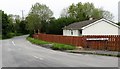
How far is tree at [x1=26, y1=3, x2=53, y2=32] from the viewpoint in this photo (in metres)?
92.2

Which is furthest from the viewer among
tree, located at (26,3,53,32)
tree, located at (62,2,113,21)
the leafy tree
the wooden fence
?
tree, located at (62,2,113,21)

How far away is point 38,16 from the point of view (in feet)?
304

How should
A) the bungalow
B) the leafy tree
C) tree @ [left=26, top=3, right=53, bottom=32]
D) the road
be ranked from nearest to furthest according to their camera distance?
the road → the bungalow → tree @ [left=26, top=3, right=53, bottom=32] → the leafy tree

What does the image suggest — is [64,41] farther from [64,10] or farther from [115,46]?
[64,10]

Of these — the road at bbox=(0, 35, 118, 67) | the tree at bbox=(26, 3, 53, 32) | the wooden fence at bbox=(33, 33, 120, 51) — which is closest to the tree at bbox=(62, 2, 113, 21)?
the tree at bbox=(26, 3, 53, 32)

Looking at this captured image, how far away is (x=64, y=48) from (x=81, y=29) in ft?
71.9

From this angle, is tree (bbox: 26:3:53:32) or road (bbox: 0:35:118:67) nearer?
road (bbox: 0:35:118:67)

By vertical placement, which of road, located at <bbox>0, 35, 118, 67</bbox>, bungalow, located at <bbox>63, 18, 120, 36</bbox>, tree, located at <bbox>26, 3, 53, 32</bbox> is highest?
tree, located at <bbox>26, 3, 53, 32</bbox>

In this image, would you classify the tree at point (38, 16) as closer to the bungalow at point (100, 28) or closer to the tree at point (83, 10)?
the tree at point (83, 10)

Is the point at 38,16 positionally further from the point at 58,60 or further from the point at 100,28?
the point at 58,60

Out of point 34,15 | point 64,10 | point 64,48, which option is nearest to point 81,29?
point 64,48

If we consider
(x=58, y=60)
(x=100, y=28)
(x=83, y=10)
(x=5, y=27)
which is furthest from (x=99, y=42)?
(x=83, y=10)

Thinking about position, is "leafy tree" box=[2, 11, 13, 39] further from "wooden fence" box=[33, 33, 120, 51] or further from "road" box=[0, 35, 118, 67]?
"road" box=[0, 35, 118, 67]

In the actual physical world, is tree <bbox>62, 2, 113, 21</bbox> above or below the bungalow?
above
